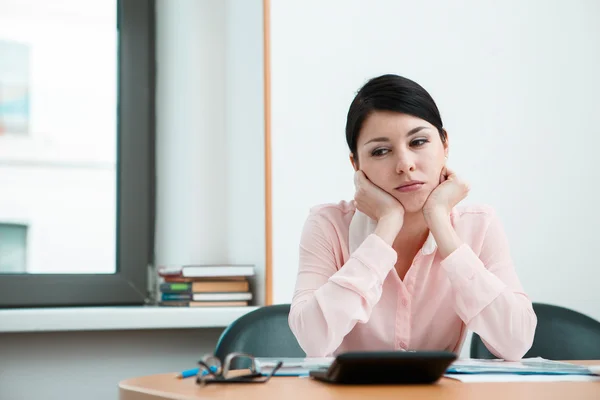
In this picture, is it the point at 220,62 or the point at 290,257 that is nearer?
the point at 290,257

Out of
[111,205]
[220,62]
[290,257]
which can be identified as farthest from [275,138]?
[111,205]

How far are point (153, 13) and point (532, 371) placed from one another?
223 centimetres

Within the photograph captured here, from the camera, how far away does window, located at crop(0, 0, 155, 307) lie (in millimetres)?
2619

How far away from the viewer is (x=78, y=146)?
2715 mm

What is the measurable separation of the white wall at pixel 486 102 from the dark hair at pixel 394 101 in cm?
71

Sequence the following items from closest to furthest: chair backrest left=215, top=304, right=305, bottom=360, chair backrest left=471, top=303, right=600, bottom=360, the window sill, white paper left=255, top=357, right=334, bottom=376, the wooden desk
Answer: the wooden desk → white paper left=255, top=357, right=334, bottom=376 → chair backrest left=215, top=304, right=305, bottom=360 → chair backrest left=471, top=303, right=600, bottom=360 → the window sill

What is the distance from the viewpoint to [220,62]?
8.99 ft

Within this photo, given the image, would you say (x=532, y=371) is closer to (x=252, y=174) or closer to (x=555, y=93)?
(x=252, y=174)

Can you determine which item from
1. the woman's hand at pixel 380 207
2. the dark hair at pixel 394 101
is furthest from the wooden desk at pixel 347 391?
the dark hair at pixel 394 101

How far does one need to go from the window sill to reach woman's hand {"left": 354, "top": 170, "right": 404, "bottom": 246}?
0.77m

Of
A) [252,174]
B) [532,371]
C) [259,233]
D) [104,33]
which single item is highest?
[104,33]

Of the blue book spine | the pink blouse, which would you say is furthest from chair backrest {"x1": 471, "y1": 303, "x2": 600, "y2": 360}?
the blue book spine

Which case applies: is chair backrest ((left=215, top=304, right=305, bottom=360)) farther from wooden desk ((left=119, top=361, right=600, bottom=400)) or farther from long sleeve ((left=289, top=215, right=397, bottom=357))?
wooden desk ((left=119, top=361, right=600, bottom=400))

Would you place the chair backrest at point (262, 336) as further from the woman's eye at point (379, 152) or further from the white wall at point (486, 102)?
the white wall at point (486, 102)
